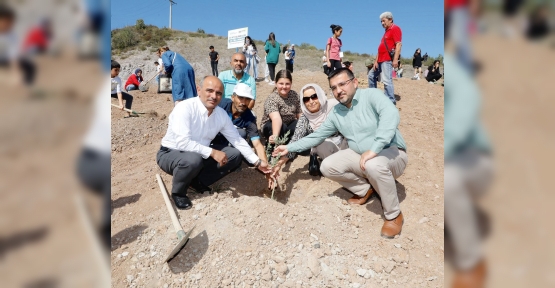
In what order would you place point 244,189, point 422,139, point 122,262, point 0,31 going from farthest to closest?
point 422,139 < point 244,189 < point 122,262 < point 0,31

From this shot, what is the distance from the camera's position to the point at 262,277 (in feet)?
7.48

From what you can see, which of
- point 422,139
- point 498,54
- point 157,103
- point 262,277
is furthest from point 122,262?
point 157,103

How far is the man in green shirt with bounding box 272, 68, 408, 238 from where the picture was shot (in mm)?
2857

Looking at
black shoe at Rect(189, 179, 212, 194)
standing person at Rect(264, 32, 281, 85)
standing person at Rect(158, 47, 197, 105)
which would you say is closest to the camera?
black shoe at Rect(189, 179, 212, 194)

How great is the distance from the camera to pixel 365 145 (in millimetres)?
3131

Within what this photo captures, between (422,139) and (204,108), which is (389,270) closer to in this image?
(204,108)

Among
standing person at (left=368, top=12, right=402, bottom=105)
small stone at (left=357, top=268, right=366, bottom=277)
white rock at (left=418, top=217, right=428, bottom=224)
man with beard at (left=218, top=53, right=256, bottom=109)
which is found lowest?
small stone at (left=357, top=268, right=366, bottom=277)

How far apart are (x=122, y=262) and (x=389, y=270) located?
2.01 meters

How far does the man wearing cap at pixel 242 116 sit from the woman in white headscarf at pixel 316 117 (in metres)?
0.37

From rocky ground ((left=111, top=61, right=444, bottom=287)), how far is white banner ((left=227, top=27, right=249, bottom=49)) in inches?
275

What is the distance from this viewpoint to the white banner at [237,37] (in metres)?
10.2

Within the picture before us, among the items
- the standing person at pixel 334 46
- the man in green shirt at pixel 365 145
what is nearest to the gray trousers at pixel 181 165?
the man in green shirt at pixel 365 145

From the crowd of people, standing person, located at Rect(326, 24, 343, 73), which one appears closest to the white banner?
standing person, located at Rect(326, 24, 343, 73)

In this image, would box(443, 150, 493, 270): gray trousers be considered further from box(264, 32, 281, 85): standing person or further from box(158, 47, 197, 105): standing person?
box(264, 32, 281, 85): standing person
